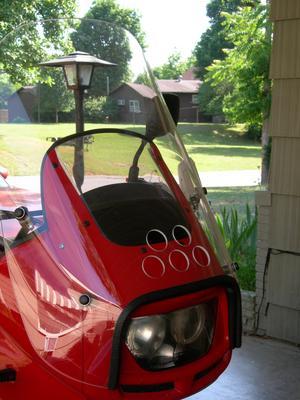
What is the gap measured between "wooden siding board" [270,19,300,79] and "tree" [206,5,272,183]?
6473 millimetres

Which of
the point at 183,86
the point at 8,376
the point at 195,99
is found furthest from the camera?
the point at 183,86

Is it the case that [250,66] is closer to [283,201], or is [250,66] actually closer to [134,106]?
[283,201]

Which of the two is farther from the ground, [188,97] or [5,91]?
[188,97]

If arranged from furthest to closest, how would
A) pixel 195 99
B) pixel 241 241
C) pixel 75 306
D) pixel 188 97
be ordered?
pixel 188 97
pixel 195 99
pixel 241 241
pixel 75 306

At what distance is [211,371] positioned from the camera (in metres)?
1.79

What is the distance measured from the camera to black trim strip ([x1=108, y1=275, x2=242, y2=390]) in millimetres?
1563

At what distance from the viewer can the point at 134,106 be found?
2.12m

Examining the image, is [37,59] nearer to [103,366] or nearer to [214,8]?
[103,366]

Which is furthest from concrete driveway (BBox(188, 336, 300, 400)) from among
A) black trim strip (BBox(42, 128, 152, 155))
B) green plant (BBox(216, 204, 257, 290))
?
black trim strip (BBox(42, 128, 152, 155))

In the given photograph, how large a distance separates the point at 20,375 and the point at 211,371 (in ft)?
2.08

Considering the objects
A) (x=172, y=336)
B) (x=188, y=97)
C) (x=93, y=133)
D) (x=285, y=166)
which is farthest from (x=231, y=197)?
(x=188, y=97)

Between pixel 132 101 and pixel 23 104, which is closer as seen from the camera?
pixel 23 104

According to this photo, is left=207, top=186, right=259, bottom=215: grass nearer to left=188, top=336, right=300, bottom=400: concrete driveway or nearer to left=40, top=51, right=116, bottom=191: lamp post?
left=188, top=336, right=300, bottom=400: concrete driveway

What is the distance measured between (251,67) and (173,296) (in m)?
9.90
